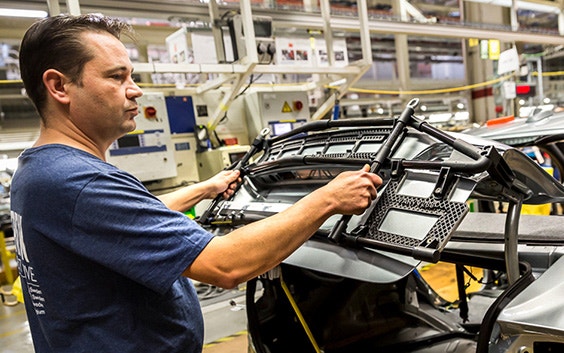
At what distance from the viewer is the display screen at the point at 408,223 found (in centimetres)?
118

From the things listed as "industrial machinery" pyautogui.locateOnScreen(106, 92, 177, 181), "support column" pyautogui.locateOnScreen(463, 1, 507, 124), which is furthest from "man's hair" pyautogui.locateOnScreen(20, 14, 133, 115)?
"support column" pyautogui.locateOnScreen(463, 1, 507, 124)

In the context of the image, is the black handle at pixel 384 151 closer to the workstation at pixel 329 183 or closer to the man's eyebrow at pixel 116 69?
the workstation at pixel 329 183

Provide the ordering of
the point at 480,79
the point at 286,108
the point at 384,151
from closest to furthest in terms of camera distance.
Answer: the point at 384,151 < the point at 286,108 < the point at 480,79

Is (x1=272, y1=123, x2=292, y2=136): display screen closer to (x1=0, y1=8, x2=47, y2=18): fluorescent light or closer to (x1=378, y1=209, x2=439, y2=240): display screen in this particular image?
(x1=0, y1=8, x2=47, y2=18): fluorescent light

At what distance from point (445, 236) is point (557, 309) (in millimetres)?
331

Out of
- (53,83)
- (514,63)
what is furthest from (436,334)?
(514,63)

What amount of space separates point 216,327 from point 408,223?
2.89 m

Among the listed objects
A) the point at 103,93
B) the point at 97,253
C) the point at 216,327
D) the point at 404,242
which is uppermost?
the point at 103,93

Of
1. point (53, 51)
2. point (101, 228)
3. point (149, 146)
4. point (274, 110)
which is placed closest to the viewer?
point (101, 228)

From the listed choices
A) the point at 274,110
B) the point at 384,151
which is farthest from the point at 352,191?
the point at 274,110

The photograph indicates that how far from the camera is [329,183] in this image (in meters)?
1.21

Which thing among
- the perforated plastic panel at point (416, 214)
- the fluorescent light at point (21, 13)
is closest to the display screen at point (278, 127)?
the fluorescent light at point (21, 13)

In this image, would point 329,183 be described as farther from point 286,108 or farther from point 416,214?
point 286,108

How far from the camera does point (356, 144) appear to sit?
1.61 metres
